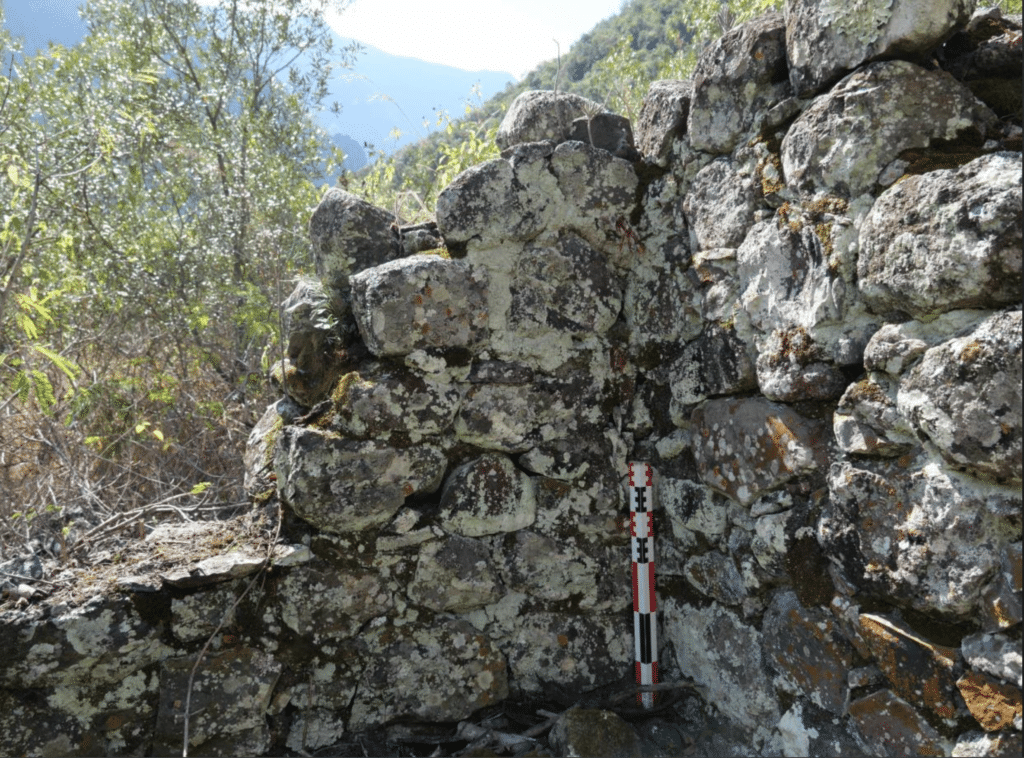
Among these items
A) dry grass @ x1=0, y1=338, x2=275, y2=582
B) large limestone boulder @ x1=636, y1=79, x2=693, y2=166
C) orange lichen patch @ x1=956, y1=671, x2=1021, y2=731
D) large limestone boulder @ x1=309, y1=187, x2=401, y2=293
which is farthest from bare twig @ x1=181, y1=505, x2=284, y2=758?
orange lichen patch @ x1=956, y1=671, x2=1021, y2=731

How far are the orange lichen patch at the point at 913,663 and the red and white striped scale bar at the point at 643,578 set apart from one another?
41.8 inches

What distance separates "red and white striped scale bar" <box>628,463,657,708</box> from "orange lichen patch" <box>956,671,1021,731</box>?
1.35 metres

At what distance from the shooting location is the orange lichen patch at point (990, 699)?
169cm

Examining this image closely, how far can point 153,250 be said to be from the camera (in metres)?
5.64

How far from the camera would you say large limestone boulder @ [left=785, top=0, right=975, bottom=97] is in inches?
78.0

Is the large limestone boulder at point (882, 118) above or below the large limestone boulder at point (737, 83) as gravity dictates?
below

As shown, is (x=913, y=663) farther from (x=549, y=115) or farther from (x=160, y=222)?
(x=160, y=222)

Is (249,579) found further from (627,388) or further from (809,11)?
(809,11)

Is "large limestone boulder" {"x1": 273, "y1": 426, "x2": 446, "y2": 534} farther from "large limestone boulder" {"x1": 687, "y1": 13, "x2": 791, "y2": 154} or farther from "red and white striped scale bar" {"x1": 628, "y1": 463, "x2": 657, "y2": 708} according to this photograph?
"large limestone boulder" {"x1": 687, "y1": 13, "x2": 791, "y2": 154}

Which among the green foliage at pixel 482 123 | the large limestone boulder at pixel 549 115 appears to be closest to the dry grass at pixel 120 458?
the green foliage at pixel 482 123

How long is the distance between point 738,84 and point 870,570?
1.80 meters

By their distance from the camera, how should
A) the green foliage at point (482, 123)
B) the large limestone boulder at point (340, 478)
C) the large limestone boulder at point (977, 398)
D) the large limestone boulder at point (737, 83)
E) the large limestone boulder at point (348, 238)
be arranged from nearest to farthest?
1. the large limestone boulder at point (977, 398)
2. the large limestone boulder at point (737, 83)
3. the large limestone boulder at point (340, 478)
4. the large limestone boulder at point (348, 238)
5. the green foliage at point (482, 123)

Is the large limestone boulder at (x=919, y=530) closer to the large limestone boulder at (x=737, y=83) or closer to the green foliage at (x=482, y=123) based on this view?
the large limestone boulder at (x=737, y=83)

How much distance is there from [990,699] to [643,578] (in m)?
1.45
